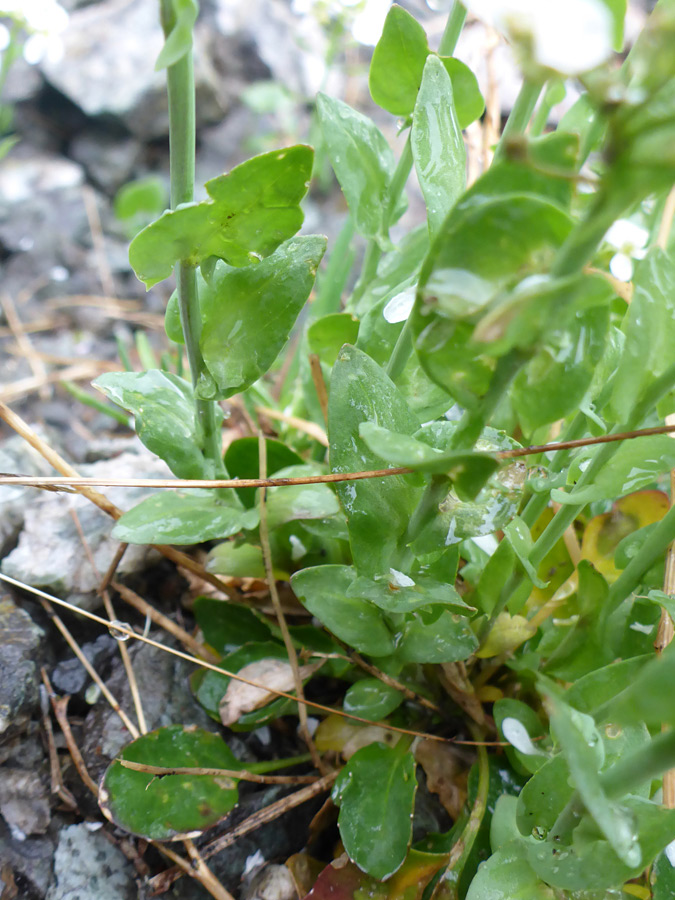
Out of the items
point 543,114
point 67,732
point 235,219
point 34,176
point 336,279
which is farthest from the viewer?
point 34,176

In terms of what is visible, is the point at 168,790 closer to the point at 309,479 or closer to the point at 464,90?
the point at 309,479

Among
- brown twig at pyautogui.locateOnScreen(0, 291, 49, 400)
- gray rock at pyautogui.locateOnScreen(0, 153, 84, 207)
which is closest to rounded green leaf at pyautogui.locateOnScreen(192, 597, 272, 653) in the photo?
brown twig at pyautogui.locateOnScreen(0, 291, 49, 400)

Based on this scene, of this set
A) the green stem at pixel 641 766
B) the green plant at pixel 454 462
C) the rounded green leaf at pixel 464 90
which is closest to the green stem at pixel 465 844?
the green plant at pixel 454 462

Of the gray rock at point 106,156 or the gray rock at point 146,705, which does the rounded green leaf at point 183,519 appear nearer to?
the gray rock at point 146,705

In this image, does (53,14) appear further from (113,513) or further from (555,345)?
(555,345)

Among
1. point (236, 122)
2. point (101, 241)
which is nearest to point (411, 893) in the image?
point (101, 241)

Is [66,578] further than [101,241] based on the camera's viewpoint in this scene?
No

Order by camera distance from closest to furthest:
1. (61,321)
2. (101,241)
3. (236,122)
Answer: (61,321), (101,241), (236,122)

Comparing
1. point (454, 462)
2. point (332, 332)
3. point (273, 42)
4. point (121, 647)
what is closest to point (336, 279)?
point (332, 332)
